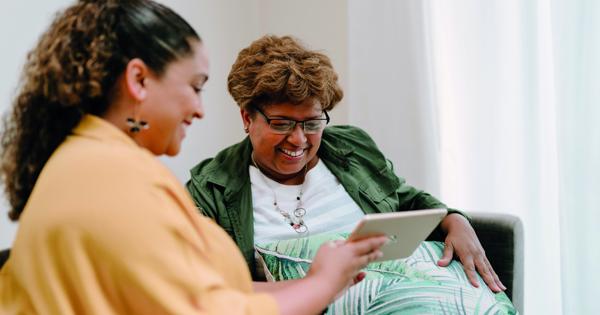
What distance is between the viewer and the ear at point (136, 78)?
2.89ft

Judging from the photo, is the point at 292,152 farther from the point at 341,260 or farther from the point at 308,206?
the point at 341,260

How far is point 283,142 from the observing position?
5.27ft

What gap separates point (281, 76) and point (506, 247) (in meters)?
0.75

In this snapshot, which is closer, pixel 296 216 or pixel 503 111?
pixel 296 216

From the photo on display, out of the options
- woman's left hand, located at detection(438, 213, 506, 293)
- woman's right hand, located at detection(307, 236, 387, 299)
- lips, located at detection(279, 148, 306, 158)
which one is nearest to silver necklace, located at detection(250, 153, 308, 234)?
lips, located at detection(279, 148, 306, 158)

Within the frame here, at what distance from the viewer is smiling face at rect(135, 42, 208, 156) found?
0.91m

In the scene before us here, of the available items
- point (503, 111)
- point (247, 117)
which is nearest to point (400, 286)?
point (247, 117)

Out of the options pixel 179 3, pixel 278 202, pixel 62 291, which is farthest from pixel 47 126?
pixel 179 3

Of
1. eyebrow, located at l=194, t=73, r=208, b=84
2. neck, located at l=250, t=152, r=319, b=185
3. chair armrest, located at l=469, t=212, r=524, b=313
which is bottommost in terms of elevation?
chair armrest, located at l=469, t=212, r=524, b=313

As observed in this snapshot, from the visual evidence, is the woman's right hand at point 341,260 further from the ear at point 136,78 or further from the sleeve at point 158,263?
the ear at point 136,78

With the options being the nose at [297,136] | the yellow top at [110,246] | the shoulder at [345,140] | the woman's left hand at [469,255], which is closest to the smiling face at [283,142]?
the nose at [297,136]

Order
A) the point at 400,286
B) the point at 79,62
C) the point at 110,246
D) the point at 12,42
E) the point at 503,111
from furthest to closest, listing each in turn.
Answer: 1. the point at 503,111
2. the point at 12,42
3. the point at 400,286
4. the point at 79,62
5. the point at 110,246

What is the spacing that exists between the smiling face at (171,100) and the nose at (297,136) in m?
0.61

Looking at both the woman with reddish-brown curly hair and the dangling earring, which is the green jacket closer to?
the woman with reddish-brown curly hair
